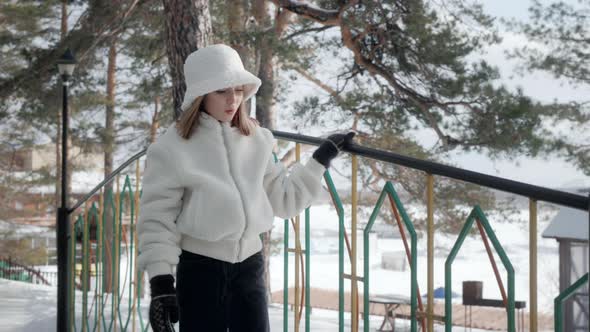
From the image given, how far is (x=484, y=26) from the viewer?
9.42 metres

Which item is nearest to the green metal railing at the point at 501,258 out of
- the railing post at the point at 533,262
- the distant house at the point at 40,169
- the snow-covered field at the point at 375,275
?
the railing post at the point at 533,262

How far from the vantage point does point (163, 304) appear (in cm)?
183

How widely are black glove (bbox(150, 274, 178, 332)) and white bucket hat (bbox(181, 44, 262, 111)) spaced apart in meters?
0.49

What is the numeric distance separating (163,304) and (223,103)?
57 centimetres

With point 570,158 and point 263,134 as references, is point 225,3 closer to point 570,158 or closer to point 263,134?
point 570,158

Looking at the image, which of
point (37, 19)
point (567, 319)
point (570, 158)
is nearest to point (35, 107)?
point (37, 19)

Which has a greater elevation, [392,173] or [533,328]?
[392,173]

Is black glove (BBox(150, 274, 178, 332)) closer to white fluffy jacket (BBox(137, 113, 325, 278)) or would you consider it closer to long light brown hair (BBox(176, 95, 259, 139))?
white fluffy jacket (BBox(137, 113, 325, 278))

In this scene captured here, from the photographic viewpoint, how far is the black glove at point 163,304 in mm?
1820

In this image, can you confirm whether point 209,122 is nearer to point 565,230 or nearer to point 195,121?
point 195,121

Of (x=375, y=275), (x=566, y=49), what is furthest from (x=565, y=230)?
(x=375, y=275)

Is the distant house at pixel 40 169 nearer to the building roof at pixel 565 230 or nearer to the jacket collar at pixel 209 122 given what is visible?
the building roof at pixel 565 230

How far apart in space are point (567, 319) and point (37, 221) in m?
14.0

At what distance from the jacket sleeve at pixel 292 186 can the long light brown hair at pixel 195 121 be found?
0.13 metres
